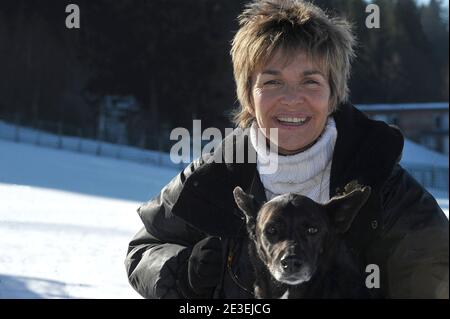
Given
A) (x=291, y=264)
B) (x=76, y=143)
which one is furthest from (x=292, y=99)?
(x=76, y=143)

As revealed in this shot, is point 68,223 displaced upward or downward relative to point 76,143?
upward

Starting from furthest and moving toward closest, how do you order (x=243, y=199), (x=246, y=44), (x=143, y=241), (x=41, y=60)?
(x=41, y=60) → (x=143, y=241) → (x=246, y=44) → (x=243, y=199)

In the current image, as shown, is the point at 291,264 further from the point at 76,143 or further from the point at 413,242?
the point at 76,143

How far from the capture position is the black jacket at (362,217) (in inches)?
49.3

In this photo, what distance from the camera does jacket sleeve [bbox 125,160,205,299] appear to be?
1478mm

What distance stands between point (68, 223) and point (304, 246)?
558cm

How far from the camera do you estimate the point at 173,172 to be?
15.3 meters

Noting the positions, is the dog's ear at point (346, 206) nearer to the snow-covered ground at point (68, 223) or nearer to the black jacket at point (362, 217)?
the black jacket at point (362, 217)

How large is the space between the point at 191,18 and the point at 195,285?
13.6m

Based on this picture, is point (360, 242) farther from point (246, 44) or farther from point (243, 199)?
point (246, 44)

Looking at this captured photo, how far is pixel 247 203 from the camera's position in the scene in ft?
4.06

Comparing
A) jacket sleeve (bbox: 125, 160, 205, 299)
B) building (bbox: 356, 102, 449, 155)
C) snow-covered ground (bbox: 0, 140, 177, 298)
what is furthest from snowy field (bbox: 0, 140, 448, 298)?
building (bbox: 356, 102, 449, 155)

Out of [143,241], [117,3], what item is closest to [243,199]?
[143,241]
